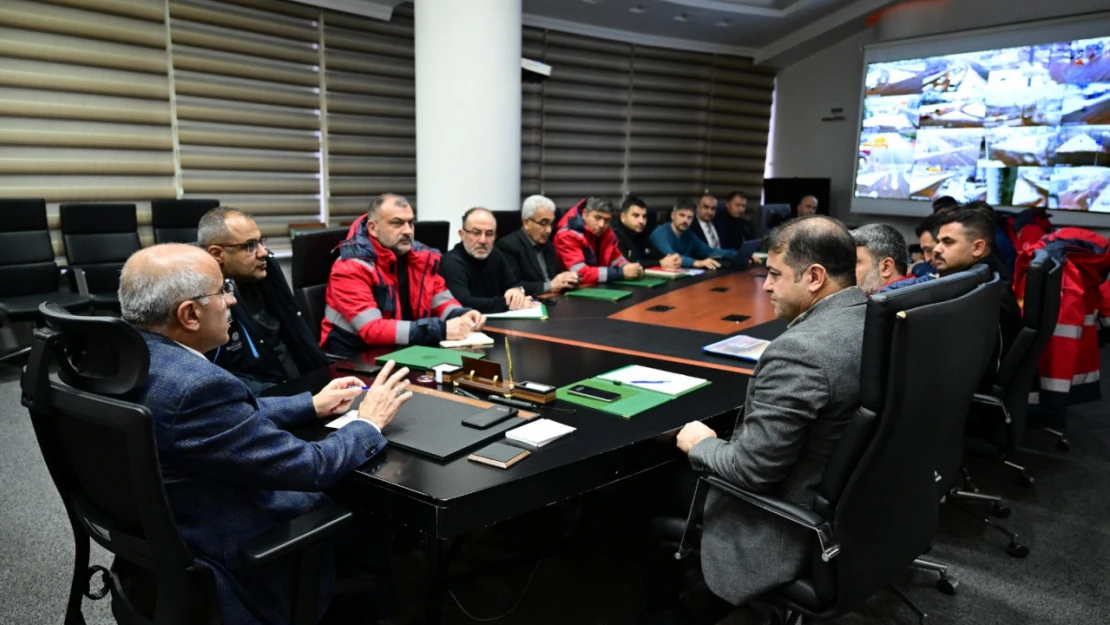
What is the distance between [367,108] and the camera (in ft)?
21.3

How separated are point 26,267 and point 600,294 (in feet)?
13.1

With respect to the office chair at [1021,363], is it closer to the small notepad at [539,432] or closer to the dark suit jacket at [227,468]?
the small notepad at [539,432]

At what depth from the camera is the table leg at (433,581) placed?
1.71 m

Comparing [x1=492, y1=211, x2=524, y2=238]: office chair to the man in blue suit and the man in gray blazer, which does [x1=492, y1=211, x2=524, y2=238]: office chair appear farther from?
the man in blue suit

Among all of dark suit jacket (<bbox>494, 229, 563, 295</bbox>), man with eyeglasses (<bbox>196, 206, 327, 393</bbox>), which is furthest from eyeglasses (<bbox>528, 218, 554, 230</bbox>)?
man with eyeglasses (<bbox>196, 206, 327, 393</bbox>)

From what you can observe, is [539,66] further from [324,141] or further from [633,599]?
[633,599]

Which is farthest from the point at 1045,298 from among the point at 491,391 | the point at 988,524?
the point at 491,391

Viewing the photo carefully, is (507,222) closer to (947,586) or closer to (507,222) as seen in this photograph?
(507,222)

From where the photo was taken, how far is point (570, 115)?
8.01 meters

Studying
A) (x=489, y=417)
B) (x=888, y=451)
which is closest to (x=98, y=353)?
(x=489, y=417)

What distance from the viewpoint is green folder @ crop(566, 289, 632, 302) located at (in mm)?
4023

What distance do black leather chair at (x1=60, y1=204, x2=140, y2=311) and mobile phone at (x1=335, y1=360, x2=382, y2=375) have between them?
338 centimetres

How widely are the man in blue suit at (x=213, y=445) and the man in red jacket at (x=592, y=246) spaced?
3174 mm

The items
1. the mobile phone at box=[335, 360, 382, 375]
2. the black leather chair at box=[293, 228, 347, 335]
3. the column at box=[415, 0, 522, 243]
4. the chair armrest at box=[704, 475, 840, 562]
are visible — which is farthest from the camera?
the column at box=[415, 0, 522, 243]
